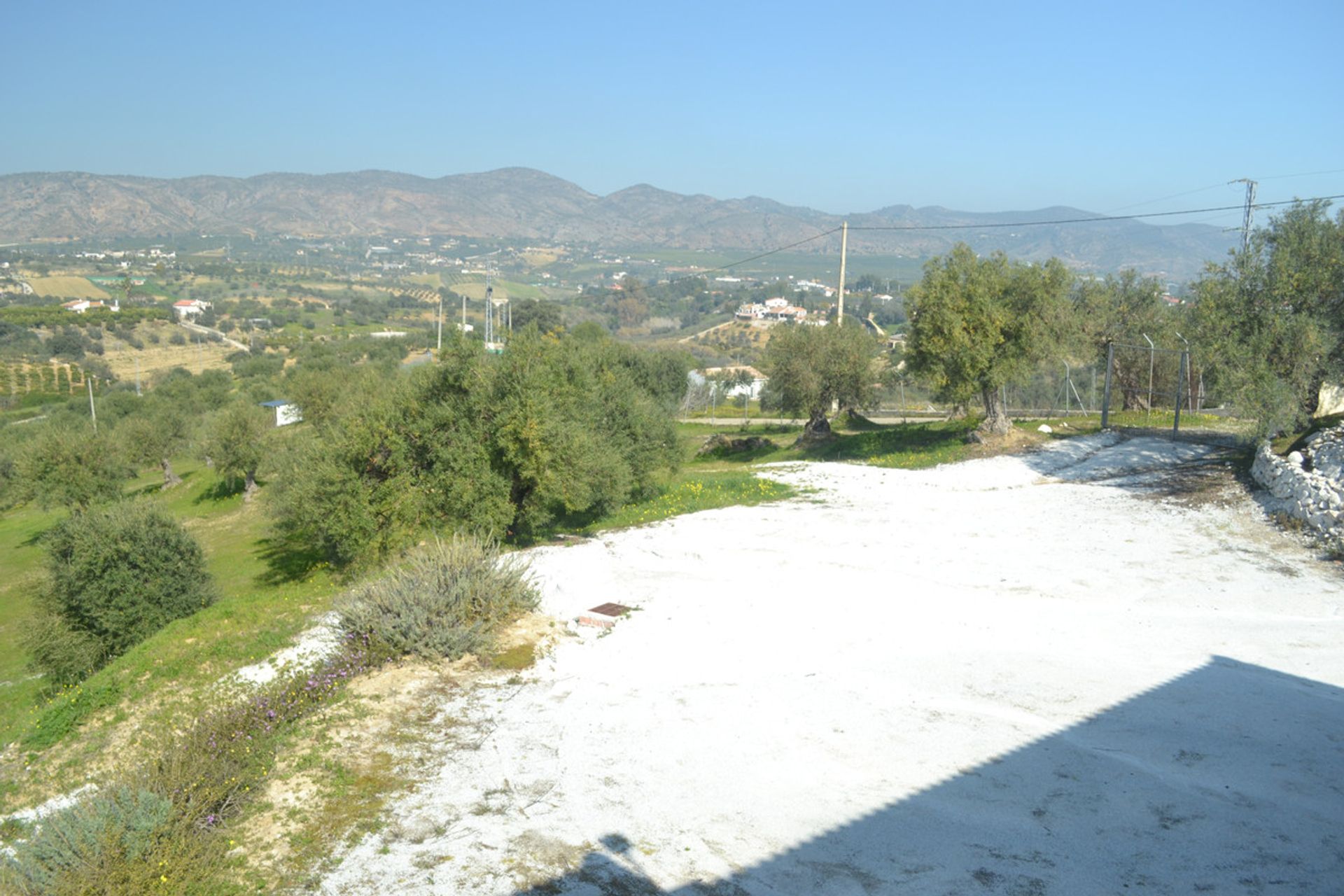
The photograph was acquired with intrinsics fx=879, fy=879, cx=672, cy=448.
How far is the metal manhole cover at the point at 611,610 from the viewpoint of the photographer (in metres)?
11.4

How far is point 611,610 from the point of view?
11.6 m

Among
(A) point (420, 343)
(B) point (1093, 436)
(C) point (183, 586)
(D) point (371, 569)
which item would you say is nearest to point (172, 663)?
(D) point (371, 569)

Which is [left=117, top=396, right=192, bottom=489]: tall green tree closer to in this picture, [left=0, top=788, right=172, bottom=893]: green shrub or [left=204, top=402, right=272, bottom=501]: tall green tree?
[left=204, top=402, right=272, bottom=501]: tall green tree

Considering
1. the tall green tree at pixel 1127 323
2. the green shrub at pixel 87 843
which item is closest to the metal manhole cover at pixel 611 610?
the green shrub at pixel 87 843

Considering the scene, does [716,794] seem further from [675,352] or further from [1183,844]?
[675,352]

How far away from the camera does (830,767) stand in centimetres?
759

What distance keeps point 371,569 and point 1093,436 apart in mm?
18488

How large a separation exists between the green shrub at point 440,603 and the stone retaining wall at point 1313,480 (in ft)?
41.0

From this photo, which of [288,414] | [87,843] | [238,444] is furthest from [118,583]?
[288,414]

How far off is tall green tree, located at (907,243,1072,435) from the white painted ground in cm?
915

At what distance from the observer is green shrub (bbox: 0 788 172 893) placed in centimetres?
539

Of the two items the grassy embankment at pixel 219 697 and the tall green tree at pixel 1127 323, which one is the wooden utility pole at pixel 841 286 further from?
the grassy embankment at pixel 219 697

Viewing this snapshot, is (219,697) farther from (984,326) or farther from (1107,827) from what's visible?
(984,326)

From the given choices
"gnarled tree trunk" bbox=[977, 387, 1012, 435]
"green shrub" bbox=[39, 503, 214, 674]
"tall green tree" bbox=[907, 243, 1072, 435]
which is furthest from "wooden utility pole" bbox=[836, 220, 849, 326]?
"green shrub" bbox=[39, 503, 214, 674]
